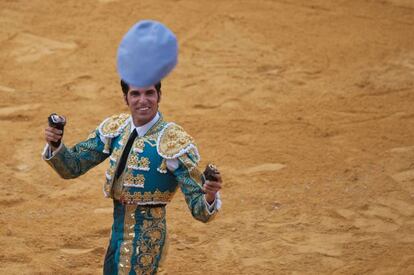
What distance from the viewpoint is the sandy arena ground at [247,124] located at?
709cm

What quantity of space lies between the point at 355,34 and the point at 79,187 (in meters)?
4.96

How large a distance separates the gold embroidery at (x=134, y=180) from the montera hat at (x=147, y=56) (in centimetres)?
62

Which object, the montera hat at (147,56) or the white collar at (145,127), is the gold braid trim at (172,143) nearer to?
the white collar at (145,127)

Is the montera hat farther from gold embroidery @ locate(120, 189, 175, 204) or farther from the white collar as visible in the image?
gold embroidery @ locate(120, 189, 175, 204)

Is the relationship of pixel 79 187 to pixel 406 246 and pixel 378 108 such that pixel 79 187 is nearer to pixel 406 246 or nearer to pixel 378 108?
pixel 406 246

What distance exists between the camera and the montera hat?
443cm

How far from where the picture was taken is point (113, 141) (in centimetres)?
510

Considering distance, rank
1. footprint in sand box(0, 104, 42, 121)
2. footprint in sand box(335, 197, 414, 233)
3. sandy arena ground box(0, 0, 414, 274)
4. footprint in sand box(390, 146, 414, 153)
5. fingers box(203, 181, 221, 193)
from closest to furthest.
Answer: fingers box(203, 181, 221, 193)
sandy arena ground box(0, 0, 414, 274)
footprint in sand box(335, 197, 414, 233)
footprint in sand box(390, 146, 414, 153)
footprint in sand box(0, 104, 42, 121)

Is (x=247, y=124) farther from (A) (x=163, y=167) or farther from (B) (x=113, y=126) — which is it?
(A) (x=163, y=167)

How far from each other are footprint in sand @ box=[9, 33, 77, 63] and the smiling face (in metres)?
5.75

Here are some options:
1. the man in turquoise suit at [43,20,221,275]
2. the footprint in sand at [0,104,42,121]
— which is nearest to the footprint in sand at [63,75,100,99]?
the footprint in sand at [0,104,42,121]

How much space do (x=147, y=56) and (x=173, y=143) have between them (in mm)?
621

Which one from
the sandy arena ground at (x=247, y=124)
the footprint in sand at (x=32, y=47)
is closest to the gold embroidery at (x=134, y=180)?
the sandy arena ground at (x=247, y=124)

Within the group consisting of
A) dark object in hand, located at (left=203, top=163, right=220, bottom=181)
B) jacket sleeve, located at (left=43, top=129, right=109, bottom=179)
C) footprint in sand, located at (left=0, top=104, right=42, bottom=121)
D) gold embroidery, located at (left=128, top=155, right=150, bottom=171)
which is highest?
dark object in hand, located at (left=203, top=163, right=220, bottom=181)
